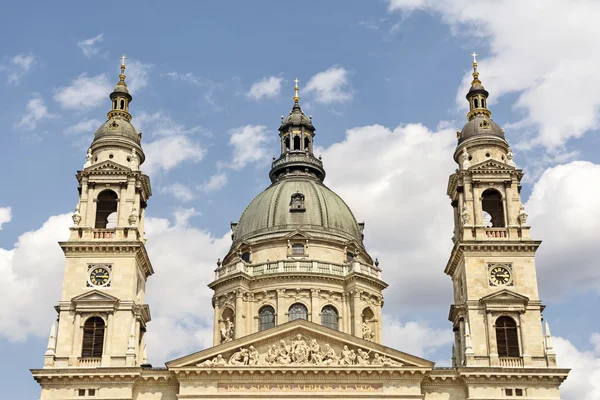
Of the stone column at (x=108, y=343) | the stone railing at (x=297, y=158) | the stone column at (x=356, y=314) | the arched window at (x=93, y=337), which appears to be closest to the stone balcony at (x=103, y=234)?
the stone column at (x=108, y=343)

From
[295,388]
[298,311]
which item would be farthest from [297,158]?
[295,388]

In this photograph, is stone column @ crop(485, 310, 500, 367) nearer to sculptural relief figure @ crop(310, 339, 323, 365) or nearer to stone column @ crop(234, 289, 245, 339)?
sculptural relief figure @ crop(310, 339, 323, 365)

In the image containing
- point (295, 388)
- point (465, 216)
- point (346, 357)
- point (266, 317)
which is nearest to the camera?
point (295, 388)

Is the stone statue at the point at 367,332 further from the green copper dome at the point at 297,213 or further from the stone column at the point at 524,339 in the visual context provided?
the stone column at the point at 524,339

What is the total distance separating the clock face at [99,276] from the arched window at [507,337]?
23071 millimetres

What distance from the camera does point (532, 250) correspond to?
54750 mm

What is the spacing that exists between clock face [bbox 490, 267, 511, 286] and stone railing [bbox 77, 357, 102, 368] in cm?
2331

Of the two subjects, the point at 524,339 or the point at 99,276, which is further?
the point at 99,276

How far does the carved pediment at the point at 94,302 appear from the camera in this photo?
5291 centimetres

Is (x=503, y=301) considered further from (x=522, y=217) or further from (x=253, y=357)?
(x=253, y=357)

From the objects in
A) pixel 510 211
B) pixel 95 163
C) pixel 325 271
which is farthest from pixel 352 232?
pixel 95 163

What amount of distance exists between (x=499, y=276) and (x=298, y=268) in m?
16.9

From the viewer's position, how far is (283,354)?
5191cm

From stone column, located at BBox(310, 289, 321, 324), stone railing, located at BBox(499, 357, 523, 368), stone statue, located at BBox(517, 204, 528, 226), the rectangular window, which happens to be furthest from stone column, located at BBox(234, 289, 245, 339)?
stone statue, located at BBox(517, 204, 528, 226)
